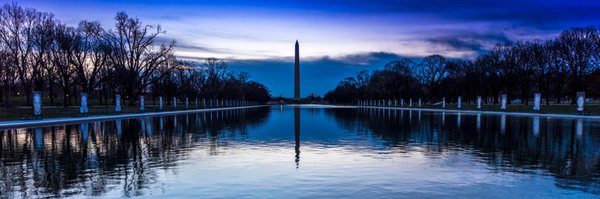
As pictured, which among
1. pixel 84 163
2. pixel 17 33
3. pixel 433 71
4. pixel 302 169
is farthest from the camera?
pixel 433 71

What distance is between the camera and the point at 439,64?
302 ft

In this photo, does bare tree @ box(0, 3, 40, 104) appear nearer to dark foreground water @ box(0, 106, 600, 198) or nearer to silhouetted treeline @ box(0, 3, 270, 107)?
silhouetted treeline @ box(0, 3, 270, 107)

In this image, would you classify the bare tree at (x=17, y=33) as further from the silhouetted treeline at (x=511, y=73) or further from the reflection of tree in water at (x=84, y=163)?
the silhouetted treeline at (x=511, y=73)

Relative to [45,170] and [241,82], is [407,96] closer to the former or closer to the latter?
[241,82]

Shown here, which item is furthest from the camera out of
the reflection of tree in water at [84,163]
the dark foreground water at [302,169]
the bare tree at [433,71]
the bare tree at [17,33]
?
the bare tree at [433,71]

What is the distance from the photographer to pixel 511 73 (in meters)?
65.9

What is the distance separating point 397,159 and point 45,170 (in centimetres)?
909

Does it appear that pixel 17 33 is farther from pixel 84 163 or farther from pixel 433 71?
→ pixel 433 71

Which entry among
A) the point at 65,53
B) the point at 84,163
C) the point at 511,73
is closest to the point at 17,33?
the point at 65,53

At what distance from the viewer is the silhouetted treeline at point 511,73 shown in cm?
5588

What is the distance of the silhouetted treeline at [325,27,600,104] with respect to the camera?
2200 inches

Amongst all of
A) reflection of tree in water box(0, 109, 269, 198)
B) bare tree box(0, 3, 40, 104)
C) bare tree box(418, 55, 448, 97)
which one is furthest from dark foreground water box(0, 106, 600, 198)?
bare tree box(418, 55, 448, 97)

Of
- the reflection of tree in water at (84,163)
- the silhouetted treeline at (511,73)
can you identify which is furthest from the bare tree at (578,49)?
the reflection of tree in water at (84,163)

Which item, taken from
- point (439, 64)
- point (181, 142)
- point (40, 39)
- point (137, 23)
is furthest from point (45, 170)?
point (439, 64)
